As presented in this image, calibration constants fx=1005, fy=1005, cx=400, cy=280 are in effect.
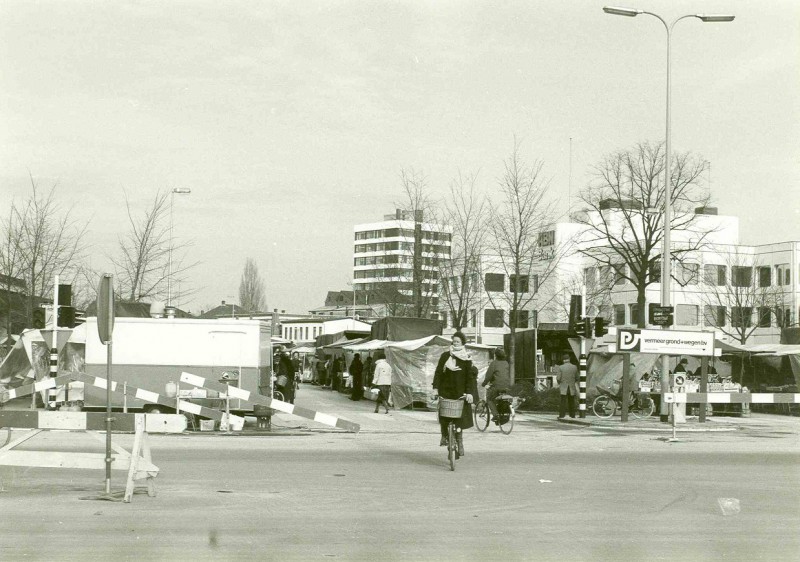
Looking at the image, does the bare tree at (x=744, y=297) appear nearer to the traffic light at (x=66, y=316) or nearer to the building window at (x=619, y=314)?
the building window at (x=619, y=314)

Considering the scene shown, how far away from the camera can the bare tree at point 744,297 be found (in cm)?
6862

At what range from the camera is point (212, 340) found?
22375 millimetres

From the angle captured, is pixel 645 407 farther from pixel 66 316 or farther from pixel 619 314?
pixel 619 314

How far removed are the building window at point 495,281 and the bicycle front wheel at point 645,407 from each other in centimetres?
2036

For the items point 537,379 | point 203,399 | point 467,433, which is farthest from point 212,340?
point 537,379

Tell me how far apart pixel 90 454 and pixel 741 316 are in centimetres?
6261

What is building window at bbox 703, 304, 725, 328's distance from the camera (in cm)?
7194

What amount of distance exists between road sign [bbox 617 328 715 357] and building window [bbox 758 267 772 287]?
50910mm

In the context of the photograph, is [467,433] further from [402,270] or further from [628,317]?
[628,317]

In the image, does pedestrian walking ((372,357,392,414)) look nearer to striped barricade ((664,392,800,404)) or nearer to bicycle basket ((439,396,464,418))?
striped barricade ((664,392,800,404))

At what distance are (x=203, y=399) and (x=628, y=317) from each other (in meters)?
67.7

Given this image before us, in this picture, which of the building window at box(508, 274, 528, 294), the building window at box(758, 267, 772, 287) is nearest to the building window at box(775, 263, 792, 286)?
the building window at box(758, 267, 772, 287)

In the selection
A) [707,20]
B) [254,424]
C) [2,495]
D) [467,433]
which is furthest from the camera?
[707,20]

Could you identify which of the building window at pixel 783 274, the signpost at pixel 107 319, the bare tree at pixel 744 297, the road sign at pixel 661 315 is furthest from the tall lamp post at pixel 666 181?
the building window at pixel 783 274
